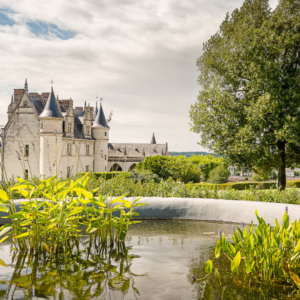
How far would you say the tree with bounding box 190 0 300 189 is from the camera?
541 inches

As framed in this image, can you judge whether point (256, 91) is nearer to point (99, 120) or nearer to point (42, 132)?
point (42, 132)

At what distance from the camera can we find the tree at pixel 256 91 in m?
13.7

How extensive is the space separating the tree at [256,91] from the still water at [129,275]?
10826mm

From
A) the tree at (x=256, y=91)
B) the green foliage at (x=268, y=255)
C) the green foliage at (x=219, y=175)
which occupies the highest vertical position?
the tree at (x=256, y=91)

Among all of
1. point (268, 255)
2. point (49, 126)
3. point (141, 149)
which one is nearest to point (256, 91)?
point (268, 255)

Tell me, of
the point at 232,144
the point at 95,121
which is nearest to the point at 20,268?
the point at 232,144

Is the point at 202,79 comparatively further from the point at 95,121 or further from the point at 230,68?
the point at 95,121

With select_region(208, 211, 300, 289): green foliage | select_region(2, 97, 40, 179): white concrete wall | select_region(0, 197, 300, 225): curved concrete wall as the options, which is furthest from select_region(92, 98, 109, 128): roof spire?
select_region(208, 211, 300, 289): green foliage

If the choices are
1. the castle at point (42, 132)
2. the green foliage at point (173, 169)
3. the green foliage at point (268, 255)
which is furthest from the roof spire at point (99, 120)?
the green foliage at point (268, 255)

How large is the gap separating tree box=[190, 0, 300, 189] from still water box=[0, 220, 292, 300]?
10.8 meters

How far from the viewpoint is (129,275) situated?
305 cm

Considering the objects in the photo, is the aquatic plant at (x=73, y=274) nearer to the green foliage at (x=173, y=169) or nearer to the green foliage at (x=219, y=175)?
the green foliage at (x=173, y=169)

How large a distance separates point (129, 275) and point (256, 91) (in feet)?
44.0

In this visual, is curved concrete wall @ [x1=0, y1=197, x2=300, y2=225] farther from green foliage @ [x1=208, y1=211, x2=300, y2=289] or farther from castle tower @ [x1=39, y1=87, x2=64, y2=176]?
castle tower @ [x1=39, y1=87, x2=64, y2=176]
